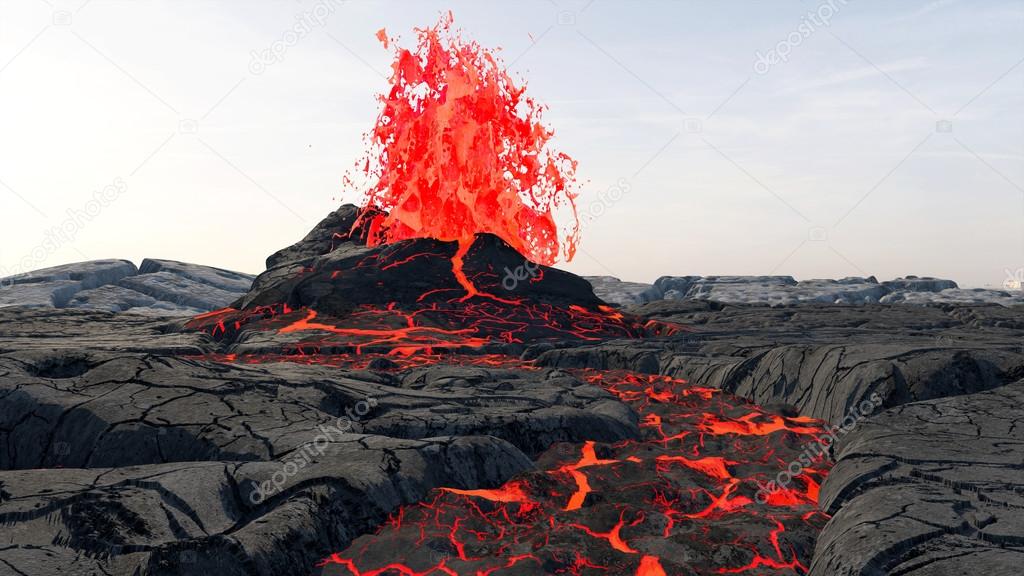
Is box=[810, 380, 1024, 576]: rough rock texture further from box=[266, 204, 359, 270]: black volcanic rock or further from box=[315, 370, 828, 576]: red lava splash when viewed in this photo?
box=[266, 204, 359, 270]: black volcanic rock

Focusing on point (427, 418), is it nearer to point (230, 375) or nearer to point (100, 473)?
point (230, 375)

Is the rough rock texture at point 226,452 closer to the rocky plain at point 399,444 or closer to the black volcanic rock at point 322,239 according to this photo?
the rocky plain at point 399,444

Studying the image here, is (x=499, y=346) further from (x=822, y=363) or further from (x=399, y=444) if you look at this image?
(x=399, y=444)

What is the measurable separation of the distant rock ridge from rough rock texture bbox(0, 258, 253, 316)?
14.8m

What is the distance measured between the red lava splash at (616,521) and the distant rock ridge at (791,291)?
69.4ft

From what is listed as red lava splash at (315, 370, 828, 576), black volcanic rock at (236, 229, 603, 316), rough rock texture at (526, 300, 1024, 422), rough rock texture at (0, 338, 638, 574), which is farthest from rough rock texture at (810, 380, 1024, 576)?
black volcanic rock at (236, 229, 603, 316)

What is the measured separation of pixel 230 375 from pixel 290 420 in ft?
3.39

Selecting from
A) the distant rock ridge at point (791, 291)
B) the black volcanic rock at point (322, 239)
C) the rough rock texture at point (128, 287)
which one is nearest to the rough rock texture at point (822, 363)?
the black volcanic rock at point (322, 239)

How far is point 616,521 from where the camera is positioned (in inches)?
A: 135

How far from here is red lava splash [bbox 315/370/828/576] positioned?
3.04m

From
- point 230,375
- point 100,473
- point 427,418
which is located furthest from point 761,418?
point 100,473

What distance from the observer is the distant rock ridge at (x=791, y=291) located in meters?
26.3

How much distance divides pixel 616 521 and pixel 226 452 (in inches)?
86.5

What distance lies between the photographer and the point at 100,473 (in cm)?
348
